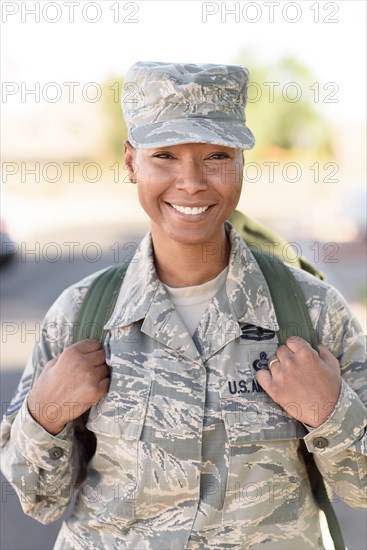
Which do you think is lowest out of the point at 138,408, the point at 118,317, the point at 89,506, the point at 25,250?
the point at 25,250

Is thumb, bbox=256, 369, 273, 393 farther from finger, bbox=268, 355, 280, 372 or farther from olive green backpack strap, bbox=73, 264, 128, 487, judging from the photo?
olive green backpack strap, bbox=73, 264, 128, 487

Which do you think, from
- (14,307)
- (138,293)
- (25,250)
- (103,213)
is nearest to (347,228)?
(25,250)

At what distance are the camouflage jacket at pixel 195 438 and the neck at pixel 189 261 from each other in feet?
0.18

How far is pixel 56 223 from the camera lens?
28219mm

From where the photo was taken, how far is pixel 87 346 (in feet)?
8.04

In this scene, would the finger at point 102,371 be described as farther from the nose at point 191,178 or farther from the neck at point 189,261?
the nose at point 191,178

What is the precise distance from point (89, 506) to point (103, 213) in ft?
103

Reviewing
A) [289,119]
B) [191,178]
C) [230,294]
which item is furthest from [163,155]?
[289,119]

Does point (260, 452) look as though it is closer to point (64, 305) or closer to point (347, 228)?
point (64, 305)

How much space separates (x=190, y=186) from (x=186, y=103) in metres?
0.23

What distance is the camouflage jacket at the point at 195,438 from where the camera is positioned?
2336 mm

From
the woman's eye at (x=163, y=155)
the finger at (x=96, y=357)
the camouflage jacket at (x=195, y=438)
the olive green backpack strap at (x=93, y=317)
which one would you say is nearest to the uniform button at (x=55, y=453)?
the camouflage jacket at (x=195, y=438)

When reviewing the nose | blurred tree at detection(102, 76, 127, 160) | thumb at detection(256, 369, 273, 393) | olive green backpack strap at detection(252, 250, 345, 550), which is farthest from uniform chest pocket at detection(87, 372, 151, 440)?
blurred tree at detection(102, 76, 127, 160)

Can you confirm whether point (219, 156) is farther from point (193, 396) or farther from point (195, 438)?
point (195, 438)
